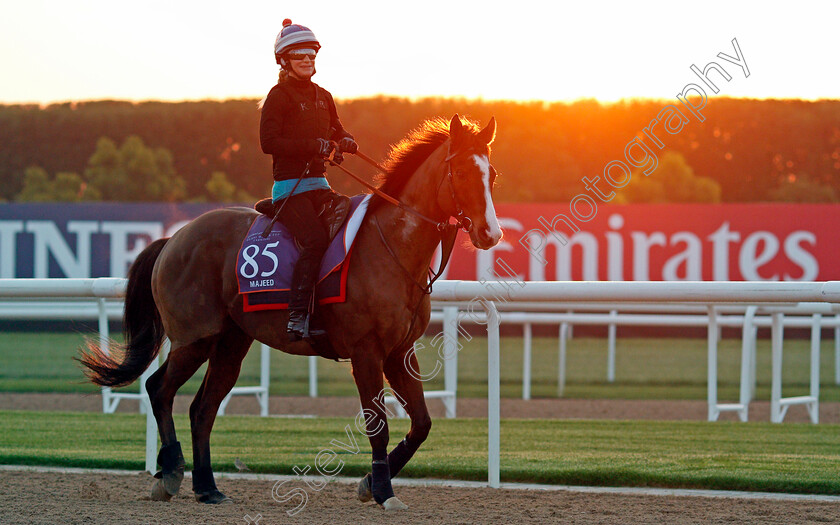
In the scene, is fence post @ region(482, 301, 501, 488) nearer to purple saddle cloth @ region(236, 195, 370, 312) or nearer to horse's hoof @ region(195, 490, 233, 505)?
purple saddle cloth @ region(236, 195, 370, 312)

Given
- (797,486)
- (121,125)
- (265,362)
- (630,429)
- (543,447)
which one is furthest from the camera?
(121,125)

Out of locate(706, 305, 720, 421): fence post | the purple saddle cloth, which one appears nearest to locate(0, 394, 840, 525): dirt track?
the purple saddle cloth

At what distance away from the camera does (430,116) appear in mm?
34969

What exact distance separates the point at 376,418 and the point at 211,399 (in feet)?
3.15

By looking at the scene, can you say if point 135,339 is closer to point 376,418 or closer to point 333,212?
point 333,212

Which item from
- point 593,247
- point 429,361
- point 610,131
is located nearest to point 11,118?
point 610,131

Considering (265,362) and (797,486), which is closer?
(797,486)

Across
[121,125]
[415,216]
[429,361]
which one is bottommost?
[429,361]

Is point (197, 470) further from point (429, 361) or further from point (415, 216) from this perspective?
point (429, 361)

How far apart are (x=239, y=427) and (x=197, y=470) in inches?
104

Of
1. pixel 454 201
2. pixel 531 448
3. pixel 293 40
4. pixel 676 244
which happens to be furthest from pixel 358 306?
pixel 676 244

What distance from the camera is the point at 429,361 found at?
45.1 feet

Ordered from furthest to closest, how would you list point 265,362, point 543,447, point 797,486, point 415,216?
1. point 265,362
2. point 543,447
3. point 797,486
4. point 415,216

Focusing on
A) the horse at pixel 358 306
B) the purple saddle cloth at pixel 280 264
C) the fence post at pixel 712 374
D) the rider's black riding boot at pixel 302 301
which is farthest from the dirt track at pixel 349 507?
the fence post at pixel 712 374
